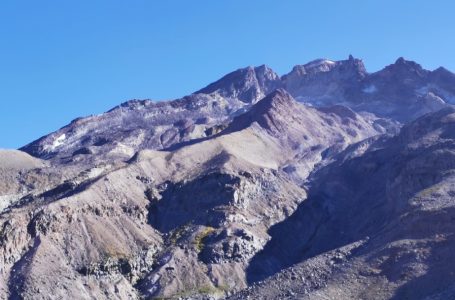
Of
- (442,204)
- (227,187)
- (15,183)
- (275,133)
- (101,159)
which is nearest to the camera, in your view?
(442,204)

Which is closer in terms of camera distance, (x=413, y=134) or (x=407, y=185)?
(x=407, y=185)

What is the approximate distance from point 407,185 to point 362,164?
27294 mm

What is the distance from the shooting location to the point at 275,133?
180 meters

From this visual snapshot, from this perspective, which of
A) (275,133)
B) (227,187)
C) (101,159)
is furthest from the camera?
(275,133)

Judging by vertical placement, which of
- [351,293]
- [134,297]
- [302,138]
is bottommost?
[351,293]

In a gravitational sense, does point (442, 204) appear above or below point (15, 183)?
below

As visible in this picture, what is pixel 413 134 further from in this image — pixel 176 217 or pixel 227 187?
pixel 176 217

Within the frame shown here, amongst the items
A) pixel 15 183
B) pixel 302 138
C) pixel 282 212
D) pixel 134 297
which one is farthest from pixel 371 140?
pixel 134 297

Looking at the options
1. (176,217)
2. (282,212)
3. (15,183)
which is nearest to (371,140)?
(282,212)

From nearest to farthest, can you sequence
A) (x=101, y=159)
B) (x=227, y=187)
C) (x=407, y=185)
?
(x=407, y=185) < (x=227, y=187) < (x=101, y=159)

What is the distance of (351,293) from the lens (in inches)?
3056

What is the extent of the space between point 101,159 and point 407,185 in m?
70.0

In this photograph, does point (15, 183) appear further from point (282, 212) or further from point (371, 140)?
point (371, 140)

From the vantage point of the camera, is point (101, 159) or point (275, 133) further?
point (275, 133)
